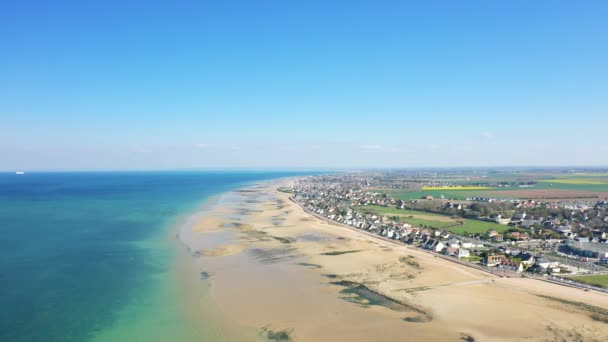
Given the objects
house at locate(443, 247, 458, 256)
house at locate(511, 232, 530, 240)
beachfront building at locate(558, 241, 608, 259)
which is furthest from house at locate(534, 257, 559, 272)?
house at locate(511, 232, 530, 240)

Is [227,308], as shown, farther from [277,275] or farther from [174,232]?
[174,232]

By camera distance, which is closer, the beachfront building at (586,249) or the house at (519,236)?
the beachfront building at (586,249)

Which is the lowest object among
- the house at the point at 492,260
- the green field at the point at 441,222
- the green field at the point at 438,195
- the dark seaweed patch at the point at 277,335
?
the green field at the point at 441,222

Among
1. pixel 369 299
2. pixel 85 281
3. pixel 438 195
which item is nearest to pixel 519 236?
pixel 369 299

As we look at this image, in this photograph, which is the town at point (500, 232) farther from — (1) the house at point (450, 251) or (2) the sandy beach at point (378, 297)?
(2) the sandy beach at point (378, 297)

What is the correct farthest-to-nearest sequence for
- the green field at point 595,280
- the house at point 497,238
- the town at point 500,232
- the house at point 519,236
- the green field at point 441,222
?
the green field at point 441,222
the house at point 519,236
the house at point 497,238
the town at point 500,232
the green field at point 595,280

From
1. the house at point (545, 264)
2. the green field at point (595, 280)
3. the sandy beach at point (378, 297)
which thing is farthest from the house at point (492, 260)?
the green field at point (595, 280)

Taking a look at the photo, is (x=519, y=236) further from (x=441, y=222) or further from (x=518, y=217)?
(x=518, y=217)

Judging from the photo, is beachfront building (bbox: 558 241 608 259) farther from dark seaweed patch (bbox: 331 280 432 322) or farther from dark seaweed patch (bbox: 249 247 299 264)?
dark seaweed patch (bbox: 249 247 299 264)
